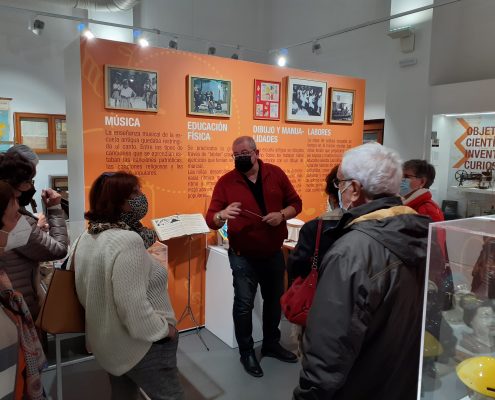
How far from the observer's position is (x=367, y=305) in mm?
1179

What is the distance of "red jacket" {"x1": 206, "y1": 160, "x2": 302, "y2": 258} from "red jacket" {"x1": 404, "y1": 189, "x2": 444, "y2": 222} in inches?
32.2

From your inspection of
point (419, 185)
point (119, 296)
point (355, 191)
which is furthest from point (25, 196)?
point (419, 185)

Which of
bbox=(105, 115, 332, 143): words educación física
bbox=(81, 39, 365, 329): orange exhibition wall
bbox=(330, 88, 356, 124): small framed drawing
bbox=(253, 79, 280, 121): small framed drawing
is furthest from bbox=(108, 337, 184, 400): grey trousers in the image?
bbox=(330, 88, 356, 124): small framed drawing

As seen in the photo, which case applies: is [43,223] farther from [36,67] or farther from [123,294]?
[36,67]

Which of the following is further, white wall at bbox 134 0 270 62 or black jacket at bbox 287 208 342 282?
white wall at bbox 134 0 270 62

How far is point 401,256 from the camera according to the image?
1.22m

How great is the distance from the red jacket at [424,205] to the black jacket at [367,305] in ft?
5.40

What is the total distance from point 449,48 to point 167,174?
12.8 feet

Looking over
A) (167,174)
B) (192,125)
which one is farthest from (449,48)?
(167,174)

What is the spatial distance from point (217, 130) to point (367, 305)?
267 centimetres

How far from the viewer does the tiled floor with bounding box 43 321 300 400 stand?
2.71 m

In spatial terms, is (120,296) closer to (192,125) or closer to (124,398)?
(124,398)

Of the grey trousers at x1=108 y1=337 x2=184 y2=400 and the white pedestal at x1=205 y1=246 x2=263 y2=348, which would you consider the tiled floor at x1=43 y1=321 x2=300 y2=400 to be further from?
the grey trousers at x1=108 y1=337 x2=184 y2=400

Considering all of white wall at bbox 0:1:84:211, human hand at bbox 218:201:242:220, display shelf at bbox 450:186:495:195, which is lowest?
human hand at bbox 218:201:242:220
